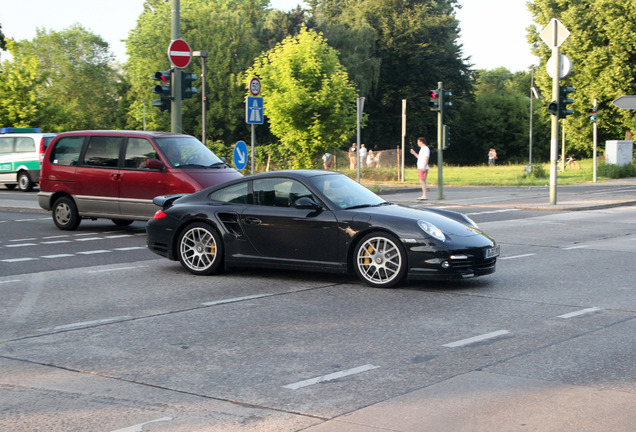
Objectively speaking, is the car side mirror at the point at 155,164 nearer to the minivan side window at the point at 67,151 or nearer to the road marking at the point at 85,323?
the minivan side window at the point at 67,151

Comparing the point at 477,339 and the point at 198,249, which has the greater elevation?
the point at 198,249

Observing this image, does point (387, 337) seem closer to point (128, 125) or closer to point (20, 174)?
point (20, 174)

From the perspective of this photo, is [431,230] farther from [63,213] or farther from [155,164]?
[63,213]

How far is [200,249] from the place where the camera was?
1039 centimetres

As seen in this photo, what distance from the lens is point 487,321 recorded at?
7.57 meters

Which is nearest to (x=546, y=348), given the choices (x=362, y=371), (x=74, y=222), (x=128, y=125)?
(x=362, y=371)

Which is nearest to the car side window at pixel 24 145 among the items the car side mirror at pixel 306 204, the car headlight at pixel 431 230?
the car side mirror at pixel 306 204

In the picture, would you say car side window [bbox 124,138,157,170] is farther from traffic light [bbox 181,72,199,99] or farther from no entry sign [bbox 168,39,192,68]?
traffic light [bbox 181,72,199,99]

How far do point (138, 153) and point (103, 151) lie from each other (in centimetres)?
80

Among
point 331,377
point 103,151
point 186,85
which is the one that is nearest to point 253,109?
point 186,85

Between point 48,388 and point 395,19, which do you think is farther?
point 395,19

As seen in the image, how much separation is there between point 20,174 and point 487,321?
26.5m

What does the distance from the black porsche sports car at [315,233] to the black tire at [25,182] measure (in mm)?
21539

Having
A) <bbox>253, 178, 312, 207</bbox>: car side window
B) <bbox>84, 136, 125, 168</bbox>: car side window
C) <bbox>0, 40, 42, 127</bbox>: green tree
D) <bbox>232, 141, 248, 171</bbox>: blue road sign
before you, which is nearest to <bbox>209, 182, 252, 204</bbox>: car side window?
<bbox>253, 178, 312, 207</bbox>: car side window
